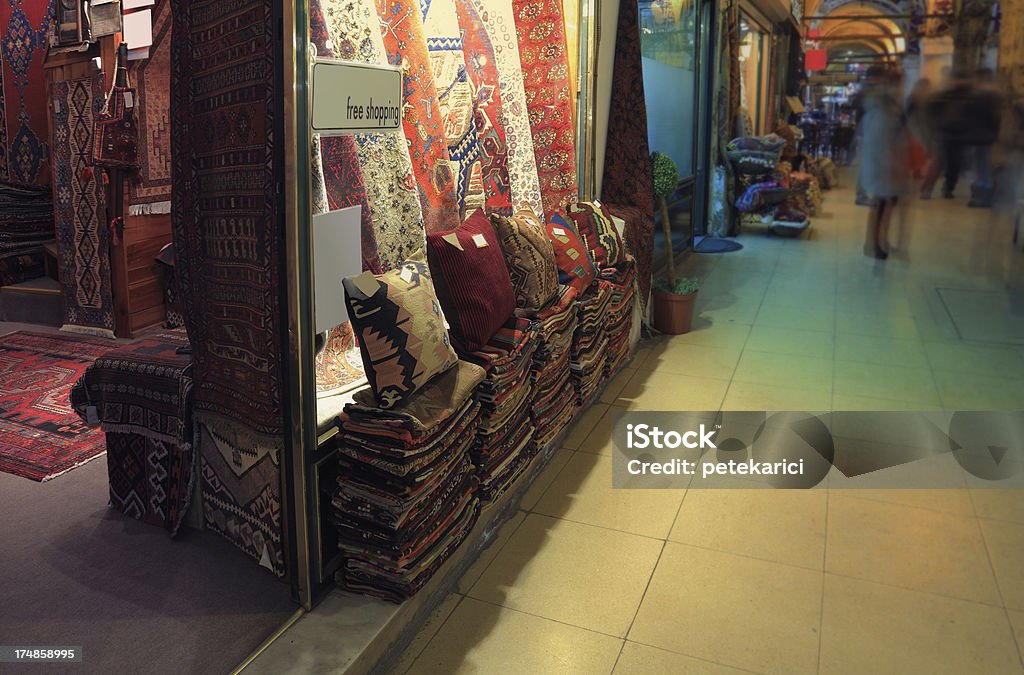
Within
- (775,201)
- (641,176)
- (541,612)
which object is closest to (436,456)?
(541,612)

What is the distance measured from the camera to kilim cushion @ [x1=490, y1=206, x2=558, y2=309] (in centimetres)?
257

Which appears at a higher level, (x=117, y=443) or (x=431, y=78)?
(x=431, y=78)

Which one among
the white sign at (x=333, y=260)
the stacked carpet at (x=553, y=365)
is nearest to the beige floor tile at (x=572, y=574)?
the stacked carpet at (x=553, y=365)

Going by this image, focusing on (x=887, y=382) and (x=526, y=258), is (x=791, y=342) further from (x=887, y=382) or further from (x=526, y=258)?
(x=526, y=258)

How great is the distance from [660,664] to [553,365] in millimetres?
1071

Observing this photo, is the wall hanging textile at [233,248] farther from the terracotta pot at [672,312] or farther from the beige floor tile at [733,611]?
the terracotta pot at [672,312]

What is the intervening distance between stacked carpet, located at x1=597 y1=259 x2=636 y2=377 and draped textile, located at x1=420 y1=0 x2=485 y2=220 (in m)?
0.72

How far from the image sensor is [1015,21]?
2.46ft

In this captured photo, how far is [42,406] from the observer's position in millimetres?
3219

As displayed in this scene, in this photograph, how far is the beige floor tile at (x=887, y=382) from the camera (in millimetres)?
3488

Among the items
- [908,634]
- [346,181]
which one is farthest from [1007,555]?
[346,181]

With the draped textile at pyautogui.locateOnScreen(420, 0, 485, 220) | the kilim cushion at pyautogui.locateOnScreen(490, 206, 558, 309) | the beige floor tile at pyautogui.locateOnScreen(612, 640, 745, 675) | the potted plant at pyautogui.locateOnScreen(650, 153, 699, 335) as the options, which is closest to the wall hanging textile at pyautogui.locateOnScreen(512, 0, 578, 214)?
the draped textile at pyautogui.locateOnScreen(420, 0, 485, 220)

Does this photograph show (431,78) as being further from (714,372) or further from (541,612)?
(714,372)

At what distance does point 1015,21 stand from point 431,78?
1.88 m
